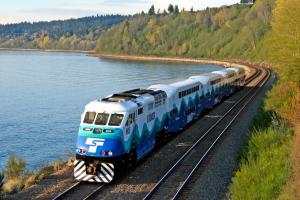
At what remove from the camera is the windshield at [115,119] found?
22530mm

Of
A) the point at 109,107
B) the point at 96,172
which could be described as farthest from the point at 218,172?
the point at 109,107

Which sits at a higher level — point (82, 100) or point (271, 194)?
point (271, 194)

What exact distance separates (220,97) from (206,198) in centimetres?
3491

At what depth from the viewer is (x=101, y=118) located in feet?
74.6

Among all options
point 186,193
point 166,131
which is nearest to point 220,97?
point 166,131

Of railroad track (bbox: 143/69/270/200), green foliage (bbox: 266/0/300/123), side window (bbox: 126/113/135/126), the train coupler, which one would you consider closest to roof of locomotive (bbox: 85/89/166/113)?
side window (bbox: 126/113/135/126)

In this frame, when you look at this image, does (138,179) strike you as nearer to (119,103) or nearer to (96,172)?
(96,172)

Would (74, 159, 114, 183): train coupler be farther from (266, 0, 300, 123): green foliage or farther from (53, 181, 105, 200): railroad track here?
Answer: (266, 0, 300, 123): green foliage

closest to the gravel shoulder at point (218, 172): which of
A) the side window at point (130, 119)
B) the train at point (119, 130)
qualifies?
the train at point (119, 130)

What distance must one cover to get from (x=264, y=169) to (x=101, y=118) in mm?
8295

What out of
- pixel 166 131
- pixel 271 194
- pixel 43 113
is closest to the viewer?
pixel 271 194

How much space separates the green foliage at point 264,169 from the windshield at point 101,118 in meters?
6.98

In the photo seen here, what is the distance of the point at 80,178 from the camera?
22.2 m

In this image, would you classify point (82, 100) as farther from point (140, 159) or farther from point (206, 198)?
point (206, 198)
